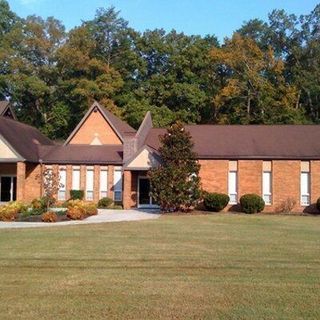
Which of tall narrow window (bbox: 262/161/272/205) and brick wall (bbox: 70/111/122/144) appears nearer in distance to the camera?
tall narrow window (bbox: 262/161/272/205)

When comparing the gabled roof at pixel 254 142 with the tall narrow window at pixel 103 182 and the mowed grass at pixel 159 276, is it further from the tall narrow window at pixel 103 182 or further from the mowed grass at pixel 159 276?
the mowed grass at pixel 159 276

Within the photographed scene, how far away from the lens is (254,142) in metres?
37.5

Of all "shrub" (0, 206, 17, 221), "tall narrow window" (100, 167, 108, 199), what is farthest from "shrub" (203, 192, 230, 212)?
"shrub" (0, 206, 17, 221)

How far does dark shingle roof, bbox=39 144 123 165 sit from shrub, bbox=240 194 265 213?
9.81 metres

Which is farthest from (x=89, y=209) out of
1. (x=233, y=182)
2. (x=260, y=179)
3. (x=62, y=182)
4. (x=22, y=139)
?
(x=22, y=139)

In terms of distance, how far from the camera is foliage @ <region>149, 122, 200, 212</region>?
31016 millimetres

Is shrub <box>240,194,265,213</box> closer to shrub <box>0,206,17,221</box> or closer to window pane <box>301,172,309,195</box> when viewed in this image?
window pane <box>301,172,309,195</box>

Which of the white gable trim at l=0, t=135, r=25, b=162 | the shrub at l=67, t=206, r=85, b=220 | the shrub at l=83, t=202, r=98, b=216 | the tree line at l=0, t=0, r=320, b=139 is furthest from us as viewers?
the tree line at l=0, t=0, r=320, b=139

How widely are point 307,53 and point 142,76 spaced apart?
19.1m

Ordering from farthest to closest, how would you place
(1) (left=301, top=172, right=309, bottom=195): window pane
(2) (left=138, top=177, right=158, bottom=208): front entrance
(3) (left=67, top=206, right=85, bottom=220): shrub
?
(2) (left=138, top=177, right=158, bottom=208): front entrance
(1) (left=301, top=172, right=309, bottom=195): window pane
(3) (left=67, top=206, right=85, bottom=220): shrub

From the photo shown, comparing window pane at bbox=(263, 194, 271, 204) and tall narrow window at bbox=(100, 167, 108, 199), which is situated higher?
tall narrow window at bbox=(100, 167, 108, 199)

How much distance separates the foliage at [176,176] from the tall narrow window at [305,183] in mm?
7940

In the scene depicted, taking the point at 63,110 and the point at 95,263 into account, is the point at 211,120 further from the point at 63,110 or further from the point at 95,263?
the point at 95,263

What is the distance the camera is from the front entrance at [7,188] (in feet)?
131
